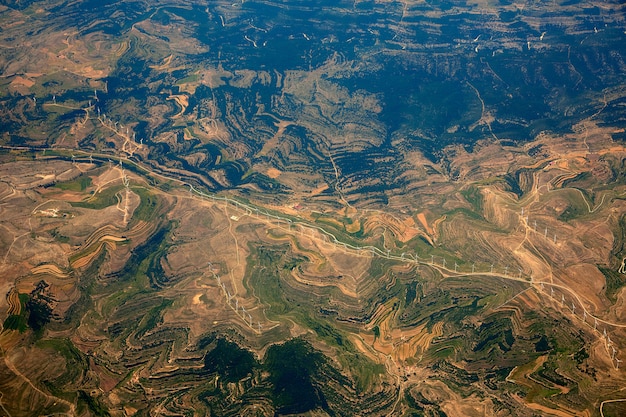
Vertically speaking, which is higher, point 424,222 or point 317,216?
point 424,222

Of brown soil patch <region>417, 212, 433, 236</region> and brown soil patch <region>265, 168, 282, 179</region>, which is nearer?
brown soil patch <region>417, 212, 433, 236</region>

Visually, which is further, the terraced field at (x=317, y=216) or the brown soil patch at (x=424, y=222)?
the brown soil patch at (x=424, y=222)

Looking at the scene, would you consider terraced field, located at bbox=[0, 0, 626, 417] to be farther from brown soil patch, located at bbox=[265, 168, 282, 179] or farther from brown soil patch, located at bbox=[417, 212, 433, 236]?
brown soil patch, located at bbox=[265, 168, 282, 179]

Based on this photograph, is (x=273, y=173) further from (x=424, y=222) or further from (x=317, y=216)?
(x=424, y=222)

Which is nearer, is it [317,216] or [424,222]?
[424,222]

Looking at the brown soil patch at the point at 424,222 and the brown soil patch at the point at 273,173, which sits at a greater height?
the brown soil patch at the point at 424,222

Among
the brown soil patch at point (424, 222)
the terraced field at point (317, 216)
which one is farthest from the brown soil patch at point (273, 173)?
the brown soil patch at point (424, 222)

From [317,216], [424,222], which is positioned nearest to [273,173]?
[317,216]

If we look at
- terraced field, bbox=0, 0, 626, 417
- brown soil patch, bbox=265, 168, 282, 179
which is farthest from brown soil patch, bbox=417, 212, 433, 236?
brown soil patch, bbox=265, 168, 282, 179

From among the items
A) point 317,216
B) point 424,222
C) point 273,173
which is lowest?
A: point 273,173

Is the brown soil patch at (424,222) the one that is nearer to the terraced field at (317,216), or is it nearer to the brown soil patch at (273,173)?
the terraced field at (317,216)

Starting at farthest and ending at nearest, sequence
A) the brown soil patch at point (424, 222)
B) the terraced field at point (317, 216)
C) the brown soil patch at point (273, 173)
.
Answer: the brown soil patch at point (273, 173) → the brown soil patch at point (424, 222) → the terraced field at point (317, 216)

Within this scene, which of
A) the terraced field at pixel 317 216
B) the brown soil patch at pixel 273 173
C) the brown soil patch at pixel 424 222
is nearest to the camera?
the terraced field at pixel 317 216
